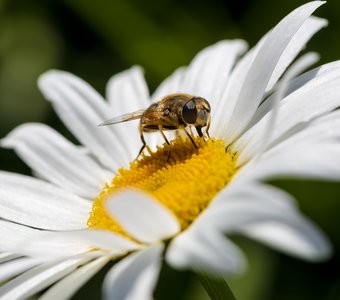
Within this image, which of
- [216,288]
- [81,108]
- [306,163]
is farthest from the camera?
[81,108]

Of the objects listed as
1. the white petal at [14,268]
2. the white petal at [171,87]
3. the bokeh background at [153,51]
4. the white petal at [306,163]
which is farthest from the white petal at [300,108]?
the bokeh background at [153,51]

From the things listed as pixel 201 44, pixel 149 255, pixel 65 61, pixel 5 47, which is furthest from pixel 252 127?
pixel 5 47

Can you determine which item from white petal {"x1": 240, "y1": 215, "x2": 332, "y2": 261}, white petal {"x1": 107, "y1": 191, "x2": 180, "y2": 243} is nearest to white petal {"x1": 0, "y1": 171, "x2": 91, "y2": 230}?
white petal {"x1": 107, "y1": 191, "x2": 180, "y2": 243}

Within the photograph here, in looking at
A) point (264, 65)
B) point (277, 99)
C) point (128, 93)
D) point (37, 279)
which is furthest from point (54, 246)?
point (128, 93)

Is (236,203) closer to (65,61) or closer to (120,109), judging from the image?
(120,109)

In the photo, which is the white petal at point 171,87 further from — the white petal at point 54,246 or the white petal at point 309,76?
the white petal at point 54,246

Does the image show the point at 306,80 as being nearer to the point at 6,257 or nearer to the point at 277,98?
the point at 277,98
